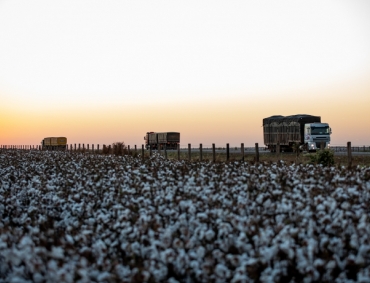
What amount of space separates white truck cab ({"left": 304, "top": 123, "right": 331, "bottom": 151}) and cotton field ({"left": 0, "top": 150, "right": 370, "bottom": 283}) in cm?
2940

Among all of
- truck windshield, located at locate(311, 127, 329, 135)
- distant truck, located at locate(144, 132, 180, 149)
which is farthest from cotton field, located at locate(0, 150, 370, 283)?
distant truck, located at locate(144, 132, 180, 149)

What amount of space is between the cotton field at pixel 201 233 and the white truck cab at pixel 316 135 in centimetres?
2940

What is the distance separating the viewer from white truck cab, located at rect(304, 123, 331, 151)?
44.2 metres

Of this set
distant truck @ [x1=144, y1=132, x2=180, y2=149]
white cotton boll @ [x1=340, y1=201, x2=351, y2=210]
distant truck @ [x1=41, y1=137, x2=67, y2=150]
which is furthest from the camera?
distant truck @ [x1=41, y1=137, x2=67, y2=150]

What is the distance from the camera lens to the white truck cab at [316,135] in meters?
44.2

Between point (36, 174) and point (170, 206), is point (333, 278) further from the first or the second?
point (36, 174)

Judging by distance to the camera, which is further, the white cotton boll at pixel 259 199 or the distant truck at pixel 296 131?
the distant truck at pixel 296 131

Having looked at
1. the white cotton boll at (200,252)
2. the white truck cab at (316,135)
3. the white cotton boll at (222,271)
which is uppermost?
the white truck cab at (316,135)

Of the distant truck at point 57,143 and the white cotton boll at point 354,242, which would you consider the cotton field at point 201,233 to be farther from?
the distant truck at point 57,143

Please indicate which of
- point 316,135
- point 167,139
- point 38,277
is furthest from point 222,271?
point 167,139

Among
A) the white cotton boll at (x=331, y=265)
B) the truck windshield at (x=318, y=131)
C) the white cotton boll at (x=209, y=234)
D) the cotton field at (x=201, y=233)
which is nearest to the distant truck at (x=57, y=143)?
the truck windshield at (x=318, y=131)

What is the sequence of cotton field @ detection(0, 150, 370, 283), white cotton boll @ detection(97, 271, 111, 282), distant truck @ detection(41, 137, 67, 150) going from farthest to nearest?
distant truck @ detection(41, 137, 67, 150)
cotton field @ detection(0, 150, 370, 283)
white cotton boll @ detection(97, 271, 111, 282)

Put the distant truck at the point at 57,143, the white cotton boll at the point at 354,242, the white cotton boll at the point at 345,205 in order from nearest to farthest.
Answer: the white cotton boll at the point at 354,242 → the white cotton boll at the point at 345,205 → the distant truck at the point at 57,143

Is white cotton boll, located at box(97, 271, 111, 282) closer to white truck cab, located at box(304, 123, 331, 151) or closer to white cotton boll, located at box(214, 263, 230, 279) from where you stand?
white cotton boll, located at box(214, 263, 230, 279)
